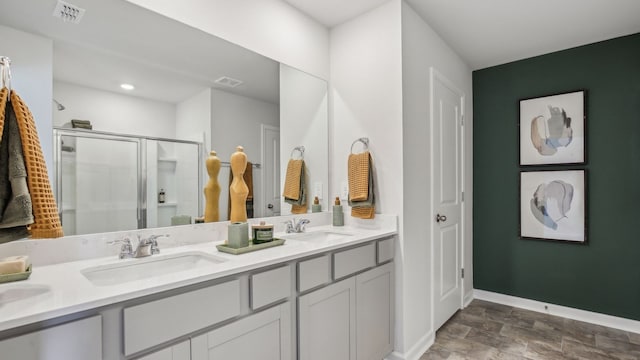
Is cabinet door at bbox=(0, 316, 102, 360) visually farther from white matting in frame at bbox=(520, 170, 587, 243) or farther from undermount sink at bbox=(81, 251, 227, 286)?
white matting in frame at bbox=(520, 170, 587, 243)

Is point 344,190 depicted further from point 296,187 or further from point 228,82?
point 228,82

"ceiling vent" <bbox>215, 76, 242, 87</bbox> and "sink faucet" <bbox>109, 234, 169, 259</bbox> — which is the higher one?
"ceiling vent" <bbox>215, 76, 242, 87</bbox>

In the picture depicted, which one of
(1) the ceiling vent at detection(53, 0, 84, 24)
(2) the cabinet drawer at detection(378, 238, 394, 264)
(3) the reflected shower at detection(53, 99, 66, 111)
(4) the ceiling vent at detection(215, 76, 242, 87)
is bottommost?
(2) the cabinet drawer at detection(378, 238, 394, 264)

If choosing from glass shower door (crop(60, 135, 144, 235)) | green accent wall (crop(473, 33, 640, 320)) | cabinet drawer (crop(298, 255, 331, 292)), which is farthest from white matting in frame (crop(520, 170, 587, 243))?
glass shower door (crop(60, 135, 144, 235))

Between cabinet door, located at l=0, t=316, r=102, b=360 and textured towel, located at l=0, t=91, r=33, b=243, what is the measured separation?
26cm

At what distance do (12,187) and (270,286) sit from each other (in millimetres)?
875

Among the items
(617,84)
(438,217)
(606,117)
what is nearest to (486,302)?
(438,217)

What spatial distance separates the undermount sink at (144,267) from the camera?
3.93 feet

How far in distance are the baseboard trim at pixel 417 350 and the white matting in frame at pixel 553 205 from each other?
1504 millimetres

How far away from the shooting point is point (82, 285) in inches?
38.2

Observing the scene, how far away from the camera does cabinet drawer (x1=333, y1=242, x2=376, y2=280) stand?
1646 millimetres

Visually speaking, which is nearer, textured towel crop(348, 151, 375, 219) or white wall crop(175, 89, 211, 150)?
white wall crop(175, 89, 211, 150)

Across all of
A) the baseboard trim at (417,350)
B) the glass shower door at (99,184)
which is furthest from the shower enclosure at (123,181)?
the baseboard trim at (417,350)

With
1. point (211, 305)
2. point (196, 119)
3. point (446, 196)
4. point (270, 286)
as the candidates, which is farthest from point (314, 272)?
point (446, 196)
